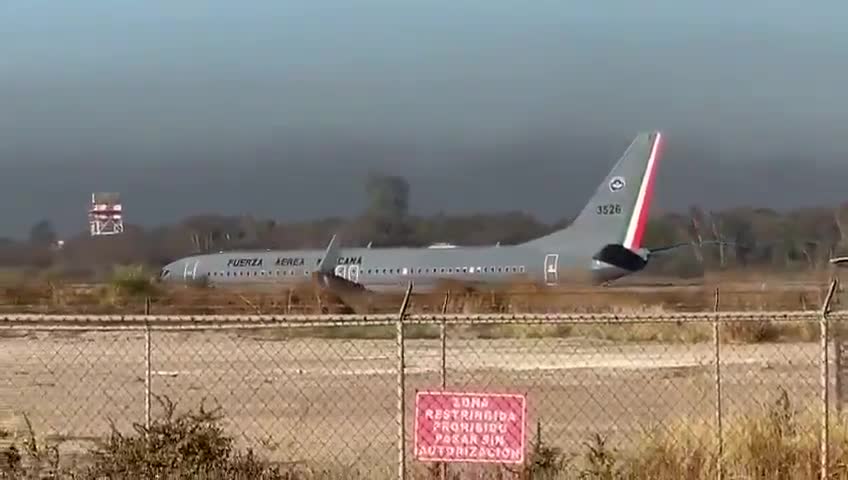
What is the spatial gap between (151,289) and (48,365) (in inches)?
739

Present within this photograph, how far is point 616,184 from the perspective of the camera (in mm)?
45156

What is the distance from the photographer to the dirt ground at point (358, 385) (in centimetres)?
1336

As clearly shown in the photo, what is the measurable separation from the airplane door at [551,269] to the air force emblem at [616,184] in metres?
3.60

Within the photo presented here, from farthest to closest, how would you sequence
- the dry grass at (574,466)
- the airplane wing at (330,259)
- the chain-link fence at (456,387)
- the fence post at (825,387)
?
1. the airplane wing at (330,259)
2. the chain-link fence at (456,387)
3. the dry grass at (574,466)
4. the fence post at (825,387)

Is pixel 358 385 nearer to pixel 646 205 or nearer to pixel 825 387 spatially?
pixel 825 387

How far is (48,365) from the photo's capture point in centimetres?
2217

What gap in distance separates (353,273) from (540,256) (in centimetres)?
700

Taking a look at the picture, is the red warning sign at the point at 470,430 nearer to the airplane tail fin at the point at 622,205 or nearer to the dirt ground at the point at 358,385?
the dirt ground at the point at 358,385

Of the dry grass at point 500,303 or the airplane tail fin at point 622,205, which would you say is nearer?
the dry grass at point 500,303

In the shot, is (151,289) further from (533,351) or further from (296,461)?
(296,461)

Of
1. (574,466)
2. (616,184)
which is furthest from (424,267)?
(574,466)

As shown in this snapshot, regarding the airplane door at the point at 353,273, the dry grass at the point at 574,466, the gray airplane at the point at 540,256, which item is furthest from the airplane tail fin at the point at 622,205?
the dry grass at the point at 574,466

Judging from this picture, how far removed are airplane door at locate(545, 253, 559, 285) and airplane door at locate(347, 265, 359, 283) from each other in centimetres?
704

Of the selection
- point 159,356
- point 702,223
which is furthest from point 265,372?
point 702,223
